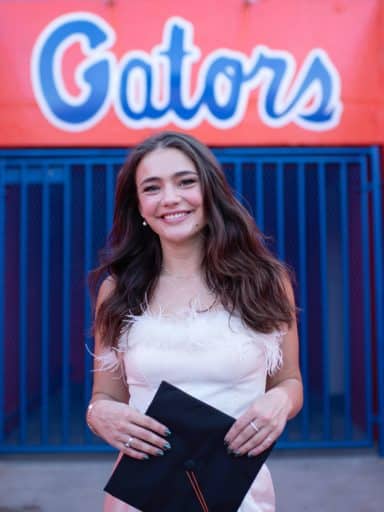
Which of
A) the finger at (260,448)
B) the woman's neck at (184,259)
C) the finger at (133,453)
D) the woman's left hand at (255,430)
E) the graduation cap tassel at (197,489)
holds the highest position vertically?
the woman's neck at (184,259)

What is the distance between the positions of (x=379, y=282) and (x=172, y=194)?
110 inches

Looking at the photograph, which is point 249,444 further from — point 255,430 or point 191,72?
point 191,72

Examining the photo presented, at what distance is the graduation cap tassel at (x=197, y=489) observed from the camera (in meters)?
1.15

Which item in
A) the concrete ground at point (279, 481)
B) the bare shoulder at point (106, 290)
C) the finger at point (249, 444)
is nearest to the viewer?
the finger at point (249, 444)

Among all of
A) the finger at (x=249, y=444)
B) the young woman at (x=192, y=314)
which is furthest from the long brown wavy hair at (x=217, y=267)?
the finger at (x=249, y=444)

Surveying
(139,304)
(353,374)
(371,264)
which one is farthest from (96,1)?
(353,374)

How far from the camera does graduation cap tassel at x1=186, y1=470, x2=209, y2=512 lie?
1.15 metres

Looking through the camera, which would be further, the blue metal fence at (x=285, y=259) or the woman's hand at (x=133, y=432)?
the blue metal fence at (x=285, y=259)

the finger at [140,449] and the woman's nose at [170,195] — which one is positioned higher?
the woman's nose at [170,195]

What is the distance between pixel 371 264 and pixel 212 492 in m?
3.11

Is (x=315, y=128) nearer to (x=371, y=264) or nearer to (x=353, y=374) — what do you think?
(x=371, y=264)

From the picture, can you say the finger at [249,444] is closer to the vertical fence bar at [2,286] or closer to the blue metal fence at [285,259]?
the blue metal fence at [285,259]

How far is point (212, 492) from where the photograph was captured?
45.2 inches

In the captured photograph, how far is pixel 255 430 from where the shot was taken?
1.15 metres
